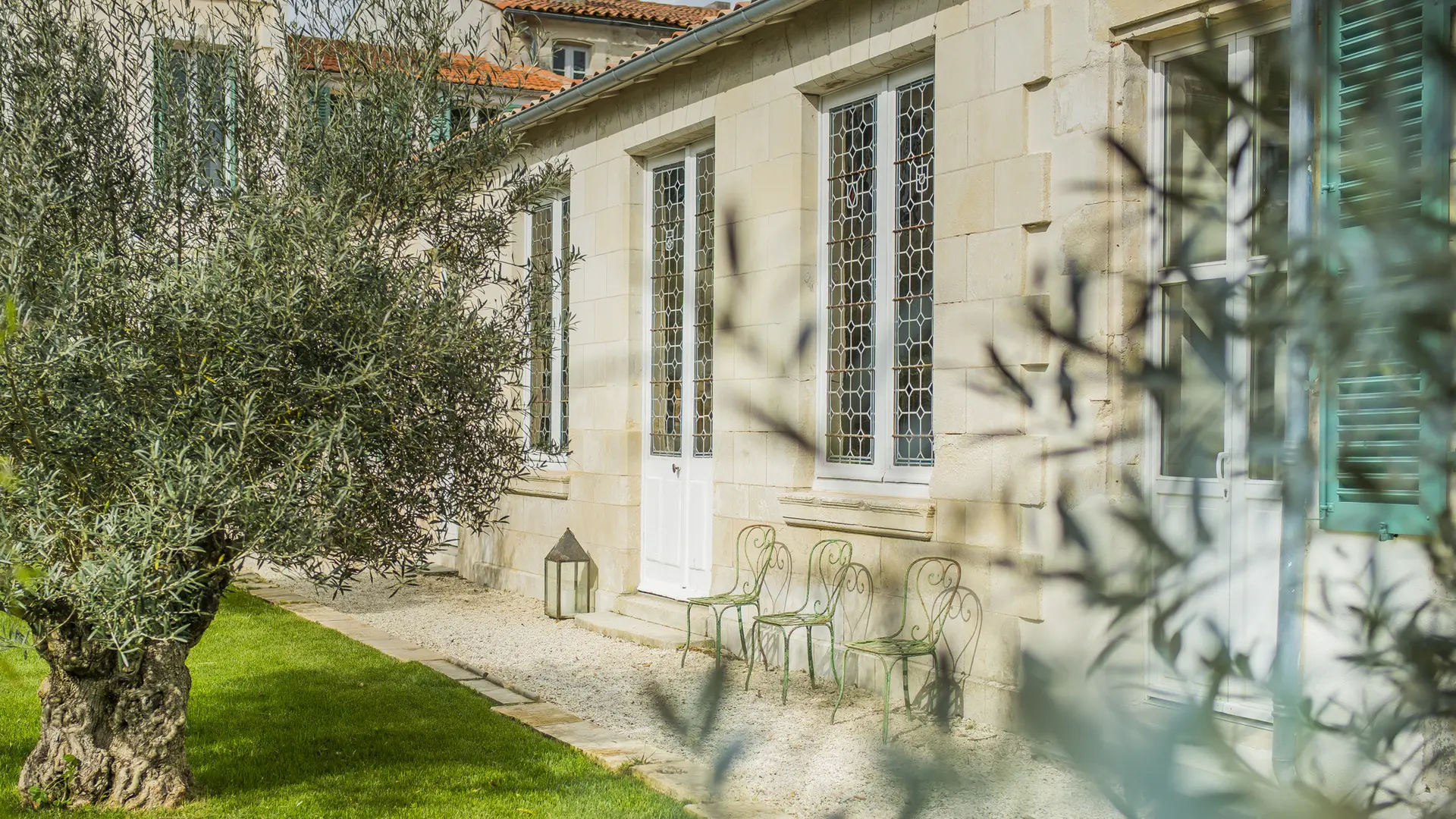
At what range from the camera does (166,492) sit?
3818mm

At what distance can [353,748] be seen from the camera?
5.95 meters

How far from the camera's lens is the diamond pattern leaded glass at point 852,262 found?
761 centimetres

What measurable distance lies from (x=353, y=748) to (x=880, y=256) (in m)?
3.92

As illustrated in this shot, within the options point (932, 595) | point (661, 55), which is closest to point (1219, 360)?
point (932, 595)

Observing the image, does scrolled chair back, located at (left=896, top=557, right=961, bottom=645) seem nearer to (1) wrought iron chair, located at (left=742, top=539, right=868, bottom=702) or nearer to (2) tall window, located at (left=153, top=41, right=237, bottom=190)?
(1) wrought iron chair, located at (left=742, top=539, right=868, bottom=702)

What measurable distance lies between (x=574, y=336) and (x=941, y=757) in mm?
10404

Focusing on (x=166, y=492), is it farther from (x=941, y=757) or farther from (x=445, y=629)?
(x=445, y=629)

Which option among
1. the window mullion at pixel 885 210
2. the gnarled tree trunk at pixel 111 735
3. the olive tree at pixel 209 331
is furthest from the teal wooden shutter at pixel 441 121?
the window mullion at pixel 885 210

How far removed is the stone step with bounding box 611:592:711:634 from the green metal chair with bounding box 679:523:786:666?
0.25 meters

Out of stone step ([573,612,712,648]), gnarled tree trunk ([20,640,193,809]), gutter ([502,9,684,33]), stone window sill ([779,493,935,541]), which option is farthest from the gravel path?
gutter ([502,9,684,33])

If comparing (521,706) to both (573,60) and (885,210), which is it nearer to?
(885,210)

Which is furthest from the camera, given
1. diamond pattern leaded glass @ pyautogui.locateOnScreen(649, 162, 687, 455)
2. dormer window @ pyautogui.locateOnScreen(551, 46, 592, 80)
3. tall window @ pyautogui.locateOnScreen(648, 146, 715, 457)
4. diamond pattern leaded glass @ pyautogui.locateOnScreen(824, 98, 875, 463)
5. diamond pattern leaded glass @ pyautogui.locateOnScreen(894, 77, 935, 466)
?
dormer window @ pyautogui.locateOnScreen(551, 46, 592, 80)

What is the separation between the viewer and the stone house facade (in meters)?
0.60

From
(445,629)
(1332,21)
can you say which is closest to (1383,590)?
(1332,21)
